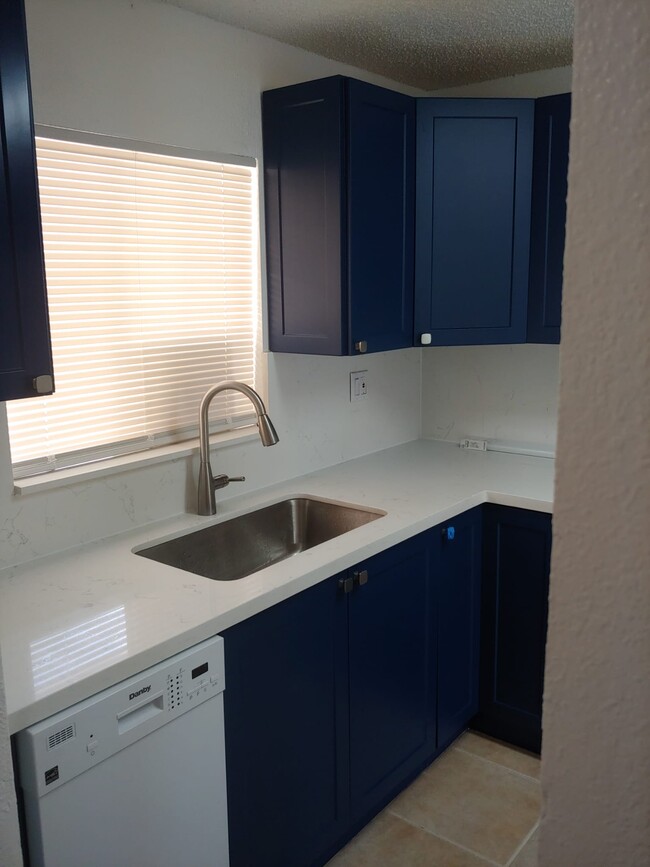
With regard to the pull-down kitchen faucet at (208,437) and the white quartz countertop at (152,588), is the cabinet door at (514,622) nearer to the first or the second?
the white quartz countertop at (152,588)

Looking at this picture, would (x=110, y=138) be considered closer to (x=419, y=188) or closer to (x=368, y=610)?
(x=419, y=188)

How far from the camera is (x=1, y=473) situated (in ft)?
6.31

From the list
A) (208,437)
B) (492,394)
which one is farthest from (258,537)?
(492,394)

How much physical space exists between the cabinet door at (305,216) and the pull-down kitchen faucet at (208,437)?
0.33m

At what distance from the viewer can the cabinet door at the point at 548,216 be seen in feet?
8.61

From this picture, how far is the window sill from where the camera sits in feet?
6.55

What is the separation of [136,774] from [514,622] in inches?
60.3

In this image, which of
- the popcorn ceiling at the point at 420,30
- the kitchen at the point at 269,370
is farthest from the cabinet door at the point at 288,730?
the popcorn ceiling at the point at 420,30

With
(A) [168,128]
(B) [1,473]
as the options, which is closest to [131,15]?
(A) [168,128]

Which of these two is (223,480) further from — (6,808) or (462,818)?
(6,808)

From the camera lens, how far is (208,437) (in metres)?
2.37

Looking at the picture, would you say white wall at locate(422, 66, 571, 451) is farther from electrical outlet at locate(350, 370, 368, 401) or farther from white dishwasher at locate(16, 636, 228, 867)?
white dishwasher at locate(16, 636, 228, 867)

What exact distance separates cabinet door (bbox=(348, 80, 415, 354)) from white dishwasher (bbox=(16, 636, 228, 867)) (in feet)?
4.10

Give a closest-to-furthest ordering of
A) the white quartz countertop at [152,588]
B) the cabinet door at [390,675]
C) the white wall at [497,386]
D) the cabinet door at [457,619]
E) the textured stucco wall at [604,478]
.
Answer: the textured stucco wall at [604,478] → the white quartz countertop at [152,588] → the cabinet door at [390,675] → the cabinet door at [457,619] → the white wall at [497,386]
